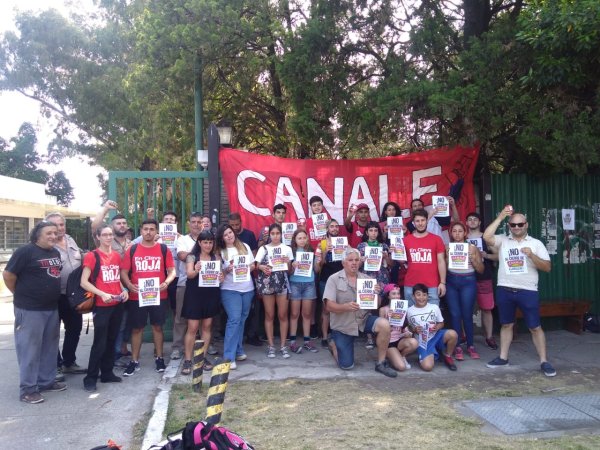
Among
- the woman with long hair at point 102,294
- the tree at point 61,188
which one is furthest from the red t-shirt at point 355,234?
the tree at point 61,188

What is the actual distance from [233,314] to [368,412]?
2.26 metres

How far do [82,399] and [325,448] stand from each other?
2.95 metres

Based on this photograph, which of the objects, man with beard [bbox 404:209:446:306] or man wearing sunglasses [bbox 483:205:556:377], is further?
man with beard [bbox 404:209:446:306]

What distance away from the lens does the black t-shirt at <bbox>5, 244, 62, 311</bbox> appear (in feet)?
18.5

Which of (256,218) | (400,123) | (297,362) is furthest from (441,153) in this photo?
(297,362)

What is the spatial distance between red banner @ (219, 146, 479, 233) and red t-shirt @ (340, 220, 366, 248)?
51 cm

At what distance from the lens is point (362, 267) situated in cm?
729

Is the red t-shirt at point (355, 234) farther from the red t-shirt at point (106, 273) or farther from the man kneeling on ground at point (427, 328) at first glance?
the red t-shirt at point (106, 273)

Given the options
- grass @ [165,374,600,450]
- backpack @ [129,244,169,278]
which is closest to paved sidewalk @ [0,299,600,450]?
grass @ [165,374,600,450]

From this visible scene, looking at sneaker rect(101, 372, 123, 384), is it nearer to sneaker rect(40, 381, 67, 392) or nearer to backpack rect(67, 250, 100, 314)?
sneaker rect(40, 381, 67, 392)

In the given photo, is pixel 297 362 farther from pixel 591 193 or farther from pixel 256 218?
pixel 591 193

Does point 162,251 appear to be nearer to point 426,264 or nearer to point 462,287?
point 426,264

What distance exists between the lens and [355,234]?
802 centimetres

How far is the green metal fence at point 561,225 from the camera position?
29.1 ft
